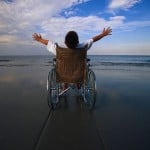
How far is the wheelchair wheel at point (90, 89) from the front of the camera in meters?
3.75

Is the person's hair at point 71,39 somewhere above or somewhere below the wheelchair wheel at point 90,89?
above

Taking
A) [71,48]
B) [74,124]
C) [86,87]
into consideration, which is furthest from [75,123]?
[71,48]

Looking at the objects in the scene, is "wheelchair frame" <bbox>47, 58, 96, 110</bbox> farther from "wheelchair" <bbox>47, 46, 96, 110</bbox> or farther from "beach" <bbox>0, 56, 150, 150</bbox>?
"beach" <bbox>0, 56, 150, 150</bbox>

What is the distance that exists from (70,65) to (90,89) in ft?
1.87

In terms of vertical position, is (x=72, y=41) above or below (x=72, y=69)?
above

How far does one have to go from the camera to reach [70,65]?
4.03m

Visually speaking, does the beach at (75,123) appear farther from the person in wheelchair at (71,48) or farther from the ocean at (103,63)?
the ocean at (103,63)

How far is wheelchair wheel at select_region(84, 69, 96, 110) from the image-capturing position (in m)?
3.75

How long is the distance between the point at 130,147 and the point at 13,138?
135 cm

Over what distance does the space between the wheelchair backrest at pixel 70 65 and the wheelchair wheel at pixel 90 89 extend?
0.41ft

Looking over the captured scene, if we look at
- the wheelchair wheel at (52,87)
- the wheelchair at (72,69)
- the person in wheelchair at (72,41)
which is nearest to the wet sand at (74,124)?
the wheelchair wheel at (52,87)

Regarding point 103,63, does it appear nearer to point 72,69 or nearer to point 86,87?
point 86,87

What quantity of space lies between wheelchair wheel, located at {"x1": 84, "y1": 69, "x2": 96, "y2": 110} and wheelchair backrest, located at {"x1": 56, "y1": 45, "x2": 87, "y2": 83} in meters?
0.12

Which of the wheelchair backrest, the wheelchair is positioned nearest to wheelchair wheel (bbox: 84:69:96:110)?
the wheelchair
